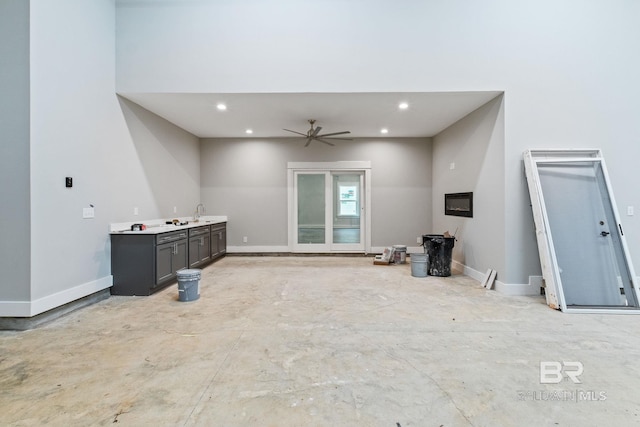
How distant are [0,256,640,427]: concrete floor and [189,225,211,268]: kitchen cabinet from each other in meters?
1.39

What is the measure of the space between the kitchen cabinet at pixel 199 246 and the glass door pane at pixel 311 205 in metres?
2.21

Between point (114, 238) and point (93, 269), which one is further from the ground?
point (114, 238)

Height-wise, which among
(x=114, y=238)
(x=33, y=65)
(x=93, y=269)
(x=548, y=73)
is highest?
(x=548, y=73)

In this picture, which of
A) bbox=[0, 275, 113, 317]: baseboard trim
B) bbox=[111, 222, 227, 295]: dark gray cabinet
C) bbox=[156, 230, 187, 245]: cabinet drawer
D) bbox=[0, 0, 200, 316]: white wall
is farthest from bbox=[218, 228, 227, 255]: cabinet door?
bbox=[0, 275, 113, 317]: baseboard trim

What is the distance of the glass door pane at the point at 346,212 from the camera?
7.33 m

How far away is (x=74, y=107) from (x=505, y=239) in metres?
5.73

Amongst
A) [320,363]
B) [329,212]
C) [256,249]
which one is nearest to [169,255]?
[256,249]

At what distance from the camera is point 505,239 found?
4121mm

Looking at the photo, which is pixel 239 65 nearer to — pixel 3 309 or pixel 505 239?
pixel 3 309

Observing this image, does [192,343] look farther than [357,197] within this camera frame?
No

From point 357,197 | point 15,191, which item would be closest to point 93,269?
point 15,191

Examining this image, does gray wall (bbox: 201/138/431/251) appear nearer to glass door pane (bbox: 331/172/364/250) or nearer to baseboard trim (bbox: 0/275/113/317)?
glass door pane (bbox: 331/172/364/250)

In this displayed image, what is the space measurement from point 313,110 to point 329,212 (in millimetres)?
2861

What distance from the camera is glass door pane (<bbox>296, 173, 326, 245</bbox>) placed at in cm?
734
